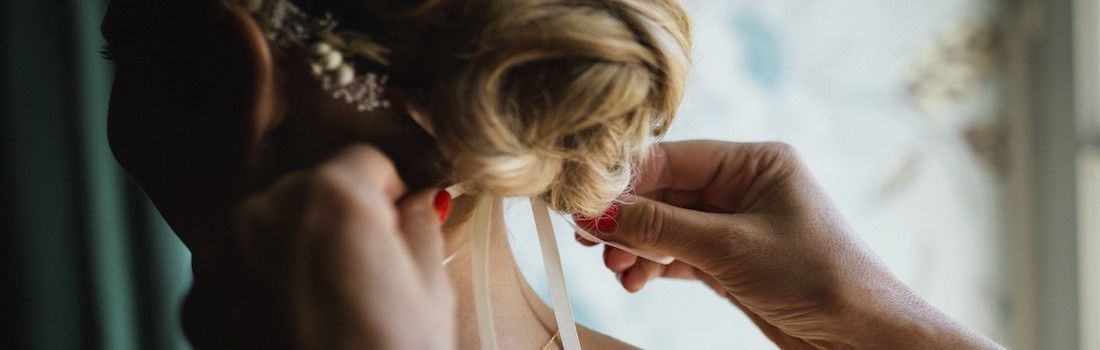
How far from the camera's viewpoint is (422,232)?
54cm

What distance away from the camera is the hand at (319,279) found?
469mm

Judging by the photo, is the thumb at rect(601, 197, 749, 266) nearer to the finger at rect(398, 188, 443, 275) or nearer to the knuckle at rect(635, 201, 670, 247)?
the knuckle at rect(635, 201, 670, 247)

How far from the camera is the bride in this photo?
482mm

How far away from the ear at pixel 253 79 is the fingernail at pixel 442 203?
4.9 inches

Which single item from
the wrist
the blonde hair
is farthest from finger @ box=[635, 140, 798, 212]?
the blonde hair

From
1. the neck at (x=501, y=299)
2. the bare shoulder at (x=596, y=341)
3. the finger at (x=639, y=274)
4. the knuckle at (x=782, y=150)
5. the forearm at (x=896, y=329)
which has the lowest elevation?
the bare shoulder at (x=596, y=341)

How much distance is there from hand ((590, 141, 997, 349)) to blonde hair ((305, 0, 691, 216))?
19 centimetres

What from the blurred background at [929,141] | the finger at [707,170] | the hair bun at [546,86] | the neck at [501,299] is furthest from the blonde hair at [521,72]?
the blurred background at [929,141]

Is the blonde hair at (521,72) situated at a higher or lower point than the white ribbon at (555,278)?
higher

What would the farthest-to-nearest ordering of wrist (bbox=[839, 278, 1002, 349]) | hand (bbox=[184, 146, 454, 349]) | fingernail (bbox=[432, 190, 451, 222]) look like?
wrist (bbox=[839, 278, 1002, 349])
fingernail (bbox=[432, 190, 451, 222])
hand (bbox=[184, 146, 454, 349])

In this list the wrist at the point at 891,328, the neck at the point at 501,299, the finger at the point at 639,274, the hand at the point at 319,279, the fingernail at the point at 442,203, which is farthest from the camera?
the finger at the point at 639,274

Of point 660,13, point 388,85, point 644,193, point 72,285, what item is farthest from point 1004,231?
point 72,285

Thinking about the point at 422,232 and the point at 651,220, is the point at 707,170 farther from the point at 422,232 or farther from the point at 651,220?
the point at 422,232

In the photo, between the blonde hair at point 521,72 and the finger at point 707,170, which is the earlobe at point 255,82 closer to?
the blonde hair at point 521,72
